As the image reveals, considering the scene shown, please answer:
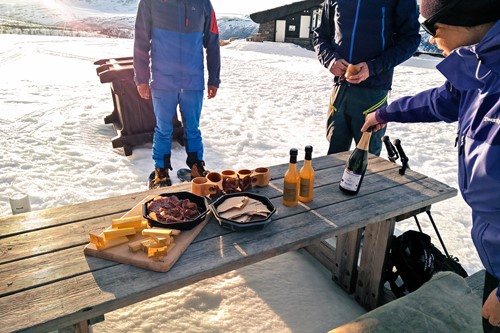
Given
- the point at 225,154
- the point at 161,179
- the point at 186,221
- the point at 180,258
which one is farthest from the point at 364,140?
the point at 225,154

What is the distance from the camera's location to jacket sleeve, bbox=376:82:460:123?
1904mm

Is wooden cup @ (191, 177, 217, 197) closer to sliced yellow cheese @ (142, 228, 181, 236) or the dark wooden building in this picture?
sliced yellow cheese @ (142, 228, 181, 236)

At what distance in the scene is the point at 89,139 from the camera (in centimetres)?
584

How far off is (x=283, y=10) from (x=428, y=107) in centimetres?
1885

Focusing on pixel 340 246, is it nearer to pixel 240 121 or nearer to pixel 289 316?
pixel 289 316

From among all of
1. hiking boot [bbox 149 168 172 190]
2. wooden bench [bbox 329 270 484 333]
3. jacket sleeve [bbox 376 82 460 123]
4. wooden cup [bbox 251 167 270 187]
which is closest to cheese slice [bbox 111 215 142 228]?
wooden cup [bbox 251 167 270 187]

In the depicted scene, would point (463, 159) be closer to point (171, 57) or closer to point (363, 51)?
point (363, 51)

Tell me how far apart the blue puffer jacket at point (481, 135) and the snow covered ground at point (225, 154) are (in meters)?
1.55

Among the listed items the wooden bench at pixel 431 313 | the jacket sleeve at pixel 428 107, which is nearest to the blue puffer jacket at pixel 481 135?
the jacket sleeve at pixel 428 107

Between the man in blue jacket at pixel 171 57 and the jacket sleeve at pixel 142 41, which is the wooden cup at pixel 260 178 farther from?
the jacket sleeve at pixel 142 41

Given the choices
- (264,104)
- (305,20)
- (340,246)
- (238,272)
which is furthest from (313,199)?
(305,20)

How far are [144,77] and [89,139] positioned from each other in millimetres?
2357

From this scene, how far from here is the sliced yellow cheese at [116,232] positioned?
1771mm

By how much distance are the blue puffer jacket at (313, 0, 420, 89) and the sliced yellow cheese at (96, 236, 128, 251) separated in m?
2.36
